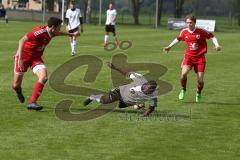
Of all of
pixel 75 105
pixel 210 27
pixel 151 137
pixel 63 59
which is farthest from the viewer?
pixel 210 27

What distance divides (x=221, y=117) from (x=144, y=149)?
13.0ft

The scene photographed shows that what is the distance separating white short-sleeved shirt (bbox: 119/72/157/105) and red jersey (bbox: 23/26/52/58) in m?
1.92

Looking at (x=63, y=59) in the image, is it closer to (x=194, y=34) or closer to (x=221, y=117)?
(x=194, y=34)

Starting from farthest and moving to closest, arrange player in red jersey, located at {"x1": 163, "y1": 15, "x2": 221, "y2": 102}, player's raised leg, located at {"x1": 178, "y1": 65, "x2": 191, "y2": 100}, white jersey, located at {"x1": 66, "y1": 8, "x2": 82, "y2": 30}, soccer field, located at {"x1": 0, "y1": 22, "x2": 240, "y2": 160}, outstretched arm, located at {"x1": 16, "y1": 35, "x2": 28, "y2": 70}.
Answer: white jersey, located at {"x1": 66, "y1": 8, "x2": 82, "y2": 30}
player's raised leg, located at {"x1": 178, "y1": 65, "x2": 191, "y2": 100}
player in red jersey, located at {"x1": 163, "y1": 15, "x2": 221, "y2": 102}
outstretched arm, located at {"x1": 16, "y1": 35, "x2": 28, "y2": 70}
soccer field, located at {"x1": 0, "y1": 22, "x2": 240, "y2": 160}

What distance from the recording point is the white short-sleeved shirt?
13.0 meters

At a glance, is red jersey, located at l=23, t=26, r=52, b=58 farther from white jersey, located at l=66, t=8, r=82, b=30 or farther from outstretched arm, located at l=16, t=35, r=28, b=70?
white jersey, located at l=66, t=8, r=82, b=30

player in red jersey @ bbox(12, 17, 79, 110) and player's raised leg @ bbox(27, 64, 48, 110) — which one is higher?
player in red jersey @ bbox(12, 17, 79, 110)

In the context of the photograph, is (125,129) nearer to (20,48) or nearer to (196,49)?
(20,48)

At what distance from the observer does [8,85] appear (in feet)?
57.3

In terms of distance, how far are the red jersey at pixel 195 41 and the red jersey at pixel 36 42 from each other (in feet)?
12.3

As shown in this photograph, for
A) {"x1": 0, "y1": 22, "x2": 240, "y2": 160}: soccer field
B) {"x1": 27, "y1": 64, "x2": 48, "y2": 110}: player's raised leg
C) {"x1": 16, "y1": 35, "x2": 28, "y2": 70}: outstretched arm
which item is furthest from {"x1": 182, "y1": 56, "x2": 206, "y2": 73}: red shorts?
{"x1": 16, "y1": 35, "x2": 28, "y2": 70}: outstretched arm

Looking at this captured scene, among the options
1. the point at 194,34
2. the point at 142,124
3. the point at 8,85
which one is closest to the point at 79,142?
the point at 142,124

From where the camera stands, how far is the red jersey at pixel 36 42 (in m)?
13.4

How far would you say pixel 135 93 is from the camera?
42.9 ft
